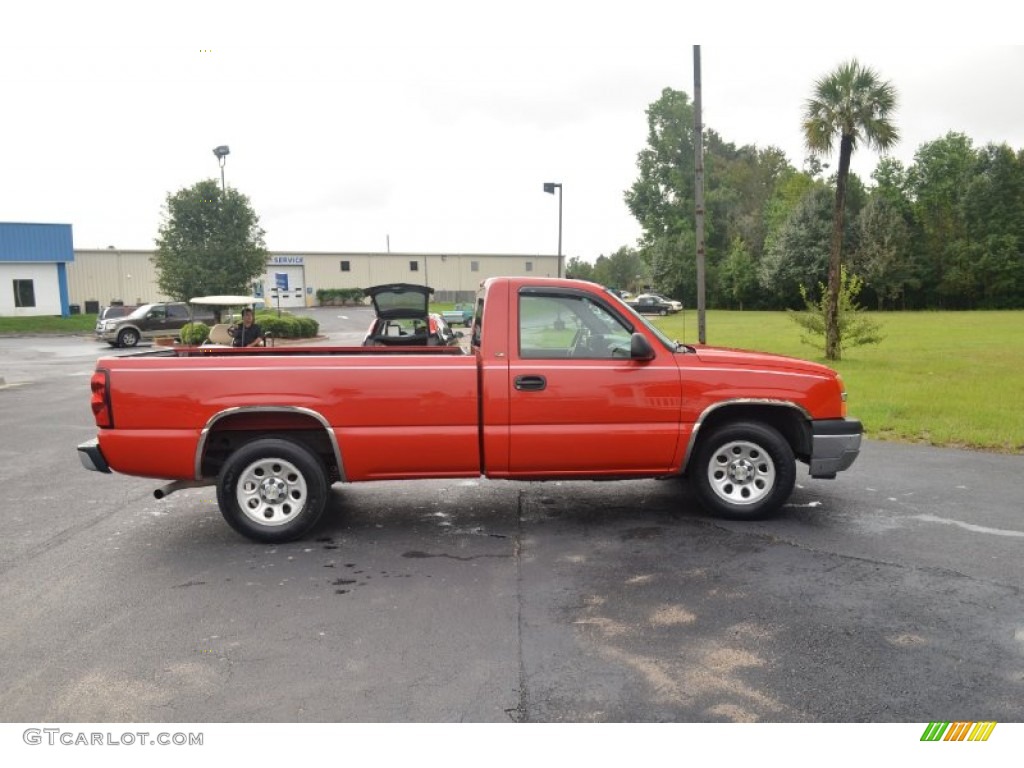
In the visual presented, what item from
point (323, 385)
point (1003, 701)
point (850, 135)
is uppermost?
point (850, 135)

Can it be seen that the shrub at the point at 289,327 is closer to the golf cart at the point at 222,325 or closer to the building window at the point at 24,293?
the golf cart at the point at 222,325

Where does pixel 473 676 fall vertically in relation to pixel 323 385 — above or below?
below

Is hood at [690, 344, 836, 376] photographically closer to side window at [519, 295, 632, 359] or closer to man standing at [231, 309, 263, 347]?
side window at [519, 295, 632, 359]

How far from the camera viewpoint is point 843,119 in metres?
18.8

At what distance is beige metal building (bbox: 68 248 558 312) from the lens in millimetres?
59125

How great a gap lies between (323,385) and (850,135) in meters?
17.5

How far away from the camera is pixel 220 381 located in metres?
5.55

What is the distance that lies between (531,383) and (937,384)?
11526 millimetres

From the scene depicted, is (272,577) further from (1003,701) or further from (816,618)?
(1003,701)

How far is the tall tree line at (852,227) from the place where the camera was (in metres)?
52.8

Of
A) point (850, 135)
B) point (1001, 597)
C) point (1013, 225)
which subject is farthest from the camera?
point (1013, 225)

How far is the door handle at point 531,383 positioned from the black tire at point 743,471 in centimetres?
137

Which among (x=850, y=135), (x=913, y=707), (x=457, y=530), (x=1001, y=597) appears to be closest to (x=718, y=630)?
(x=913, y=707)

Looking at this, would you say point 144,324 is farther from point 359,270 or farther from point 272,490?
point 359,270
